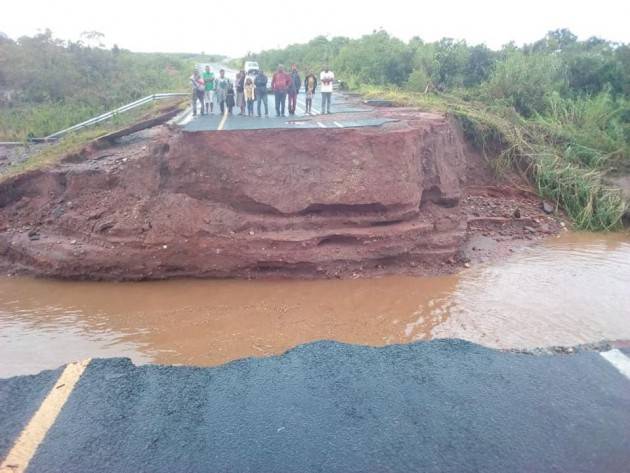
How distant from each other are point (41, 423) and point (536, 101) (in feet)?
57.6

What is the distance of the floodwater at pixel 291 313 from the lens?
6984 millimetres

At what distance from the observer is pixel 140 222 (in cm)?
930

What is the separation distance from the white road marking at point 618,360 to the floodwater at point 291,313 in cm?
140

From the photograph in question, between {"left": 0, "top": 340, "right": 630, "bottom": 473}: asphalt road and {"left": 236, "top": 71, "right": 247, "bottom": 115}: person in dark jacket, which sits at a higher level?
{"left": 236, "top": 71, "right": 247, "bottom": 115}: person in dark jacket

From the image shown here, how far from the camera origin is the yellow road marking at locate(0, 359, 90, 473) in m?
3.85

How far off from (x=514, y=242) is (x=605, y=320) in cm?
391

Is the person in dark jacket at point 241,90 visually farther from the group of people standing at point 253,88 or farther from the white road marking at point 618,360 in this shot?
the white road marking at point 618,360

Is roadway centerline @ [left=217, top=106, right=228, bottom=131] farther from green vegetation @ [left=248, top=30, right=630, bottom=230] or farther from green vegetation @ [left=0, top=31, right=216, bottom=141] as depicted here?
green vegetation @ [left=248, top=30, right=630, bottom=230]

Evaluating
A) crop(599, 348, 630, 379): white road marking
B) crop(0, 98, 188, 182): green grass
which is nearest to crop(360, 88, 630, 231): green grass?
crop(599, 348, 630, 379): white road marking

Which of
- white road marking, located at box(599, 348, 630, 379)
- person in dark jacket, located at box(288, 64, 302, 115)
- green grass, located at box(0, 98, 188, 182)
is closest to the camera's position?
white road marking, located at box(599, 348, 630, 379)

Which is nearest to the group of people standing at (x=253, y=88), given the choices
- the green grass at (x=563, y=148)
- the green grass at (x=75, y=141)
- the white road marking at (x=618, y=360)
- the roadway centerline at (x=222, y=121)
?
the roadway centerline at (x=222, y=121)

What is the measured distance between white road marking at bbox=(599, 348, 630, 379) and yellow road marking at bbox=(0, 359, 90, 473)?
5.74 meters

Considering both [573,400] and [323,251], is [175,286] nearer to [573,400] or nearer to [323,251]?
[323,251]

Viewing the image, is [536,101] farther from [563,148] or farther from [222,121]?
[222,121]
